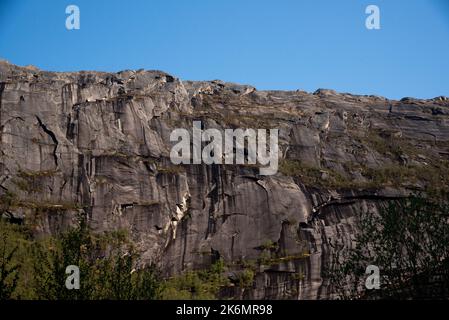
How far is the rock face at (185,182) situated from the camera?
6316cm

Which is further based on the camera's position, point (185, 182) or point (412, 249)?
point (185, 182)

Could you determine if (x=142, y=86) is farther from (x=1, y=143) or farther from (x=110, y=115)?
(x=1, y=143)

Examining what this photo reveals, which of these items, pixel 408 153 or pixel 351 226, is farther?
Result: pixel 408 153

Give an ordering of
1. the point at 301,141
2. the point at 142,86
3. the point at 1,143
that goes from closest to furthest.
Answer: the point at 1,143
the point at 301,141
the point at 142,86

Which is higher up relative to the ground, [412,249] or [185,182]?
[185,182]

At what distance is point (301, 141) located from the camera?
258 feet

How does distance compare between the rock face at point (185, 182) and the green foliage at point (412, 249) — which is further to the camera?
the rock face at point (185, 182)

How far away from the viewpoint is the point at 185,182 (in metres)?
68.0

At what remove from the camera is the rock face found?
2486 inches

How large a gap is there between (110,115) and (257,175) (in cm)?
2009

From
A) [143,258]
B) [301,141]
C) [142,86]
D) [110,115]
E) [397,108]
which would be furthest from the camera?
[397,108]

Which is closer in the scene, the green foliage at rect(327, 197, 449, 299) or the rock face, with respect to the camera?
the green foliage at rect(327, 197, 449, 299)

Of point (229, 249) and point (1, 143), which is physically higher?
point (1, 143)
